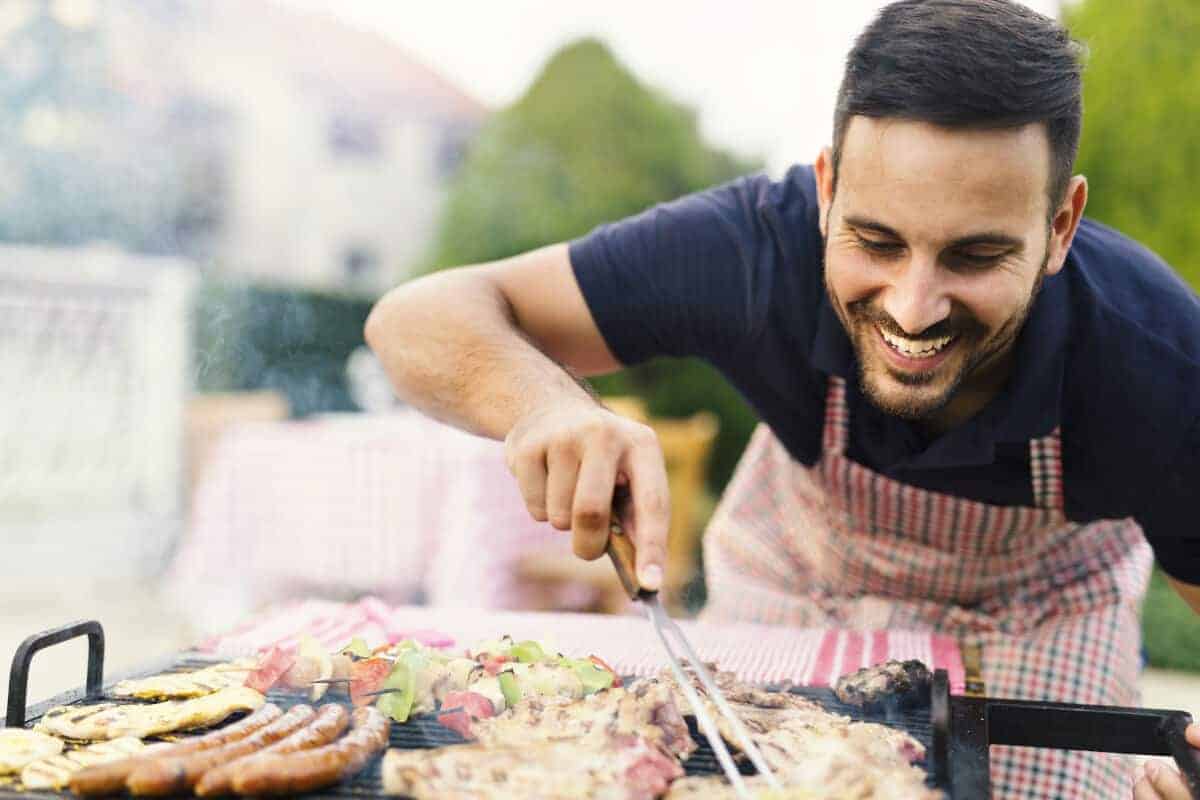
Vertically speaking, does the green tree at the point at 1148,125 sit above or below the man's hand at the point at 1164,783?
above

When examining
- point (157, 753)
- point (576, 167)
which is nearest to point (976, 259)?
point (157, 753)

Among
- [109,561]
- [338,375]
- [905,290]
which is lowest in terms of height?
[109,561]

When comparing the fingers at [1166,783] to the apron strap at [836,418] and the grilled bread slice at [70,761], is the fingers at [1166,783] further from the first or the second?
the grilled bread slice at [70,761]

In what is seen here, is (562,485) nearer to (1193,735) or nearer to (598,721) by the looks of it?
(598,721)

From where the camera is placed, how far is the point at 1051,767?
211 centimetres

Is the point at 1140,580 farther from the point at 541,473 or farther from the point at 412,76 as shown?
the point at 412,76

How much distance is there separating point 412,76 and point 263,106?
11.7 feet

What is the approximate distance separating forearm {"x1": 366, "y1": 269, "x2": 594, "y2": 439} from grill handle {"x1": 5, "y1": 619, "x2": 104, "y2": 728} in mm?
691

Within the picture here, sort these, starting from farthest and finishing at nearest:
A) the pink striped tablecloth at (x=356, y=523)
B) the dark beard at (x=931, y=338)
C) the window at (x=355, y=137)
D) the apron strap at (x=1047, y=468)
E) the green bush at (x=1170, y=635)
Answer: the window at (x=355, y=137)
the green bush at (x=1170, y=635)
the pink striped tablecloth at (x=356, y=523)
the apron strap at (x=1047, y=468)
the dark beard at (x=931, y=338)

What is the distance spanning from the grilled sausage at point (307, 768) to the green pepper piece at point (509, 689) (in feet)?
0.78

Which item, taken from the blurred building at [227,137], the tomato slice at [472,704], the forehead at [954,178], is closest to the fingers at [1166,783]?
the forehead at [954,178]

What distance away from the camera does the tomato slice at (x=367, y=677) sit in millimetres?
1617

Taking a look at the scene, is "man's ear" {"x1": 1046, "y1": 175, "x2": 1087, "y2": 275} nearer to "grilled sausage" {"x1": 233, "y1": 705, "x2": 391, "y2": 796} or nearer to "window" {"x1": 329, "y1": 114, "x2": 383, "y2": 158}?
"grilled sausage" {"x1": 233, "y1": 705, "x2": 391, "y2": 796}

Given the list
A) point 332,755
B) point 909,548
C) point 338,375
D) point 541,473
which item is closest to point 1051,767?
point 909,548
